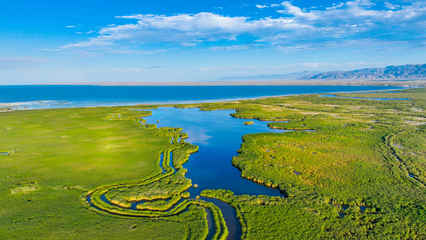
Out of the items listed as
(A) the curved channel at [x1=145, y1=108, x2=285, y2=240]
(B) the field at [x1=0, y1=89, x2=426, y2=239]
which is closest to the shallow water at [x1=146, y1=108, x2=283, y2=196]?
(A) the curved channel at [x1=145, y1=108, x2=285, y2=240]

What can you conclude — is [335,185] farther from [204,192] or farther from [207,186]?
[204,192]

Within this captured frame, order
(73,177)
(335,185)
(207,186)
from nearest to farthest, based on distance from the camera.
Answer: (335,185)
(207,186)
(73,177)

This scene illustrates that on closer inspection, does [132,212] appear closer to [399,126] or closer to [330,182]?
[330,182]

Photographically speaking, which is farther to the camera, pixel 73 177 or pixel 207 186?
pixel 73 177

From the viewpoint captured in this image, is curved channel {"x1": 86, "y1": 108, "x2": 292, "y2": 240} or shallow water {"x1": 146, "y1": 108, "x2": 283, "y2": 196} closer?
curved channel {"x1": 86, "y1": 108, "x2": 292, "y2": 240}

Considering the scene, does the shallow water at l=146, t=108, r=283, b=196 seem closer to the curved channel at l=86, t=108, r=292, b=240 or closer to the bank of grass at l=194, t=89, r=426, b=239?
the curved channel at l=86, t=108, r=292, b=240

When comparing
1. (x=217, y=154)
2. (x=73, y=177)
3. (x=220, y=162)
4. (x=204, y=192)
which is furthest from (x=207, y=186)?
(x=73, y=177)

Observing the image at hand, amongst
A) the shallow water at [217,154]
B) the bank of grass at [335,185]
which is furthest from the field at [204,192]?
the shallow water at [217,154]

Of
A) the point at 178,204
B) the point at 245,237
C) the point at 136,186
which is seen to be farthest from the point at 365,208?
the point at 136,186
